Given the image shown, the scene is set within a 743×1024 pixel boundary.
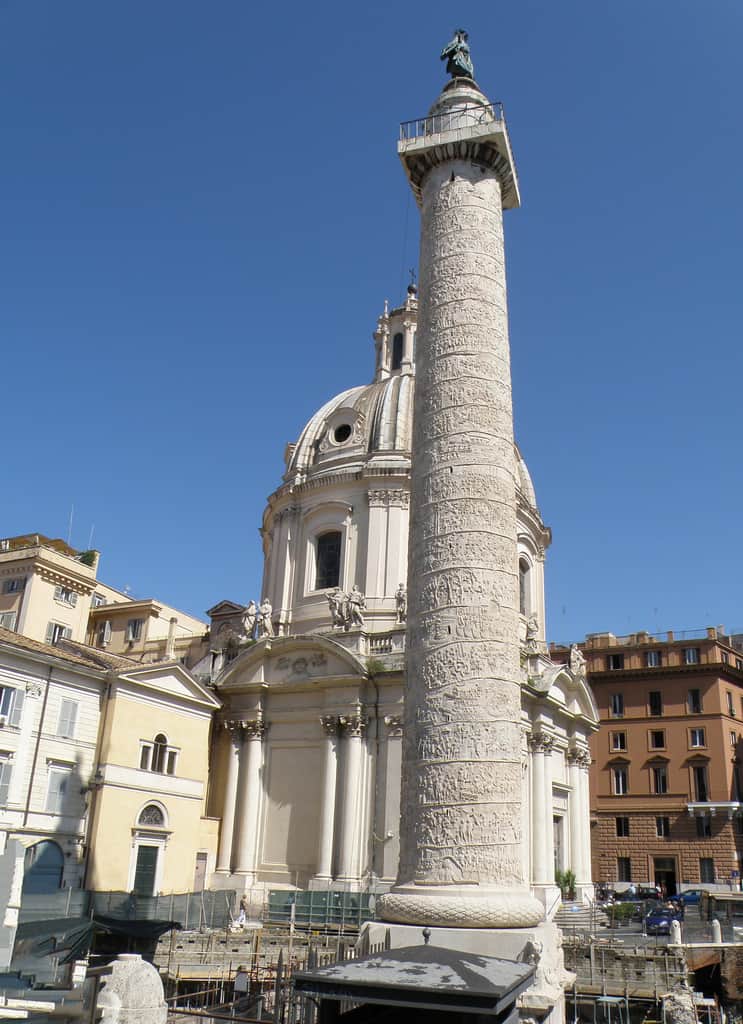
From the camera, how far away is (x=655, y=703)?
5309 cm

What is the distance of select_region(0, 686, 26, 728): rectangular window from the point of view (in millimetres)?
25250

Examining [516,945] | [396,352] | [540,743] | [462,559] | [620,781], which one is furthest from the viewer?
[620,781]

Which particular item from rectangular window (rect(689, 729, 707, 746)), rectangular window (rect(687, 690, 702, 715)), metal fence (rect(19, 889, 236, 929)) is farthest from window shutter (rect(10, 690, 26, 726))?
A: rectangular window (rect(687, 690, 702, 715))

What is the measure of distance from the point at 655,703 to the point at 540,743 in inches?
862

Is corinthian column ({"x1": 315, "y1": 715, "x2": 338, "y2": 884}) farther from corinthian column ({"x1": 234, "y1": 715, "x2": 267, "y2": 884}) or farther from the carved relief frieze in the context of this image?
the carved relief frieze

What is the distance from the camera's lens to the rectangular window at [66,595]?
146ft

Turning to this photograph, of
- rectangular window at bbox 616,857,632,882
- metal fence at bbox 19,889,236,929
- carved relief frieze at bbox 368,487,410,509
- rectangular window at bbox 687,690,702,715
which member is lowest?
metal fence at bbox 19,889,236,929

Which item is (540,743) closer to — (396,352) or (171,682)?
(171,682)

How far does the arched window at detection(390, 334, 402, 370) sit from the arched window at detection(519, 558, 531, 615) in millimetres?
11644

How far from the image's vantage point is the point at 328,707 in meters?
33.2

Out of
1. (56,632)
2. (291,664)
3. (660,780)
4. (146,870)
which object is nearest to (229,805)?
(291,664)

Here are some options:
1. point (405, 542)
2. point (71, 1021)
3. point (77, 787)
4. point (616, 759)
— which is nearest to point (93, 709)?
point (77, 787)

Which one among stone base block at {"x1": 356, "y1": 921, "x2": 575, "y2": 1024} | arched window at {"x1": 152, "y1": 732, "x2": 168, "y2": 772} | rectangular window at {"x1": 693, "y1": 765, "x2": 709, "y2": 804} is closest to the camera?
stone base block at {"x1": 356, "y1": 921, "x2": 575, "y2": 1024}

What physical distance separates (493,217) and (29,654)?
673 inches
